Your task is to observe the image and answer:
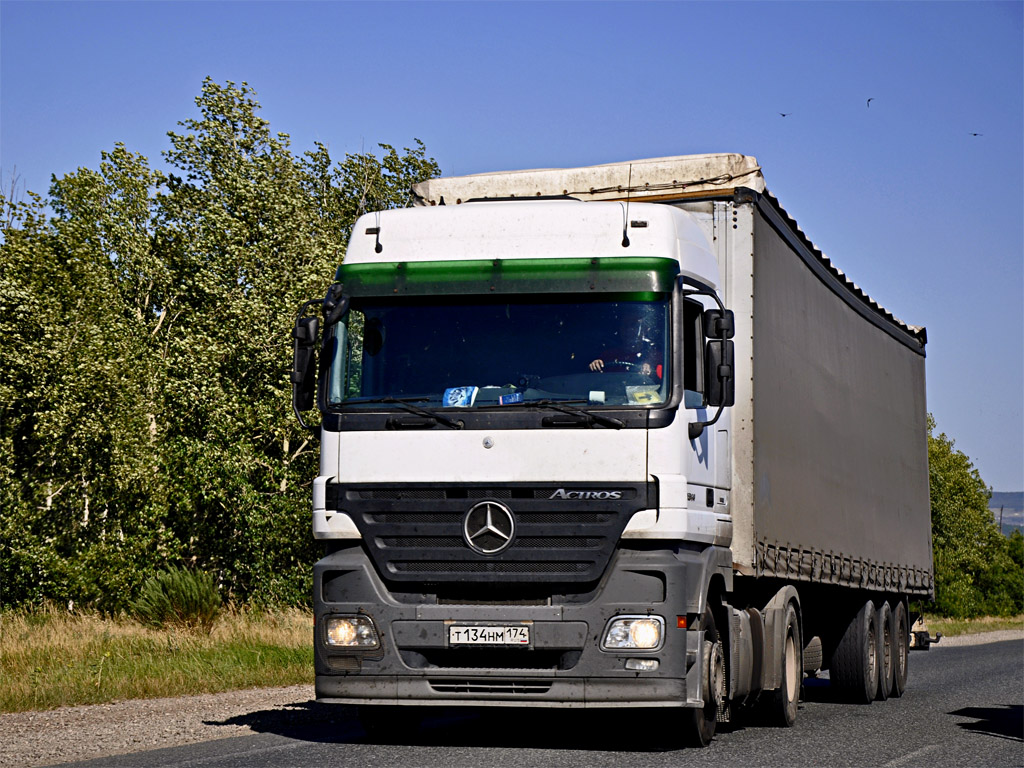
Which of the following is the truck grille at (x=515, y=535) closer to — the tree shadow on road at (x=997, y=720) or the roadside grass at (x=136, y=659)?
the tree shadow on road at (x=997, y=720)

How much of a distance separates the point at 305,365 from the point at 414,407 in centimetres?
87

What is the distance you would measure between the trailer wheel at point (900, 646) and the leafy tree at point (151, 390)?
16422mm

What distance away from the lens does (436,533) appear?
8750mm

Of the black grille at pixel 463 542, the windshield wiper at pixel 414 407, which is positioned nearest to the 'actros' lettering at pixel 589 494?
the black grille at pixel 463 542

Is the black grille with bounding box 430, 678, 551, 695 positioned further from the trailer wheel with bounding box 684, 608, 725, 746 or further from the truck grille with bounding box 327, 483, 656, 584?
the trailer wheel with bounding box 684, 608, 725, 746

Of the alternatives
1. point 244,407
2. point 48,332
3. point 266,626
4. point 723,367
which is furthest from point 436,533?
point 244,407

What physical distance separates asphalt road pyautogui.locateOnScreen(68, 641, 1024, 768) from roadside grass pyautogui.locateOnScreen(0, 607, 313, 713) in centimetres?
216

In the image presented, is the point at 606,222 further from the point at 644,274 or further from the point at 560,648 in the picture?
the point at 560,648

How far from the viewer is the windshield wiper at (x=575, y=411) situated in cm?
859

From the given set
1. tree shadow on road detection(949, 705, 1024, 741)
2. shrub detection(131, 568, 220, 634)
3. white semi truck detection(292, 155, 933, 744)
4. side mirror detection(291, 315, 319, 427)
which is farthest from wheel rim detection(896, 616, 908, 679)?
shrub detection(131, 568, 220, 634)

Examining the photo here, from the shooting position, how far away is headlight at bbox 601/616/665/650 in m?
8.48

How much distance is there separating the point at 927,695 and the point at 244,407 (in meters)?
18.7

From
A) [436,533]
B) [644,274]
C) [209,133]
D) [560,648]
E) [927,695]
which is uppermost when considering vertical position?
[209,133]

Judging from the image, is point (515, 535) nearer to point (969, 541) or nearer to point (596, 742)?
point (596, 742)
